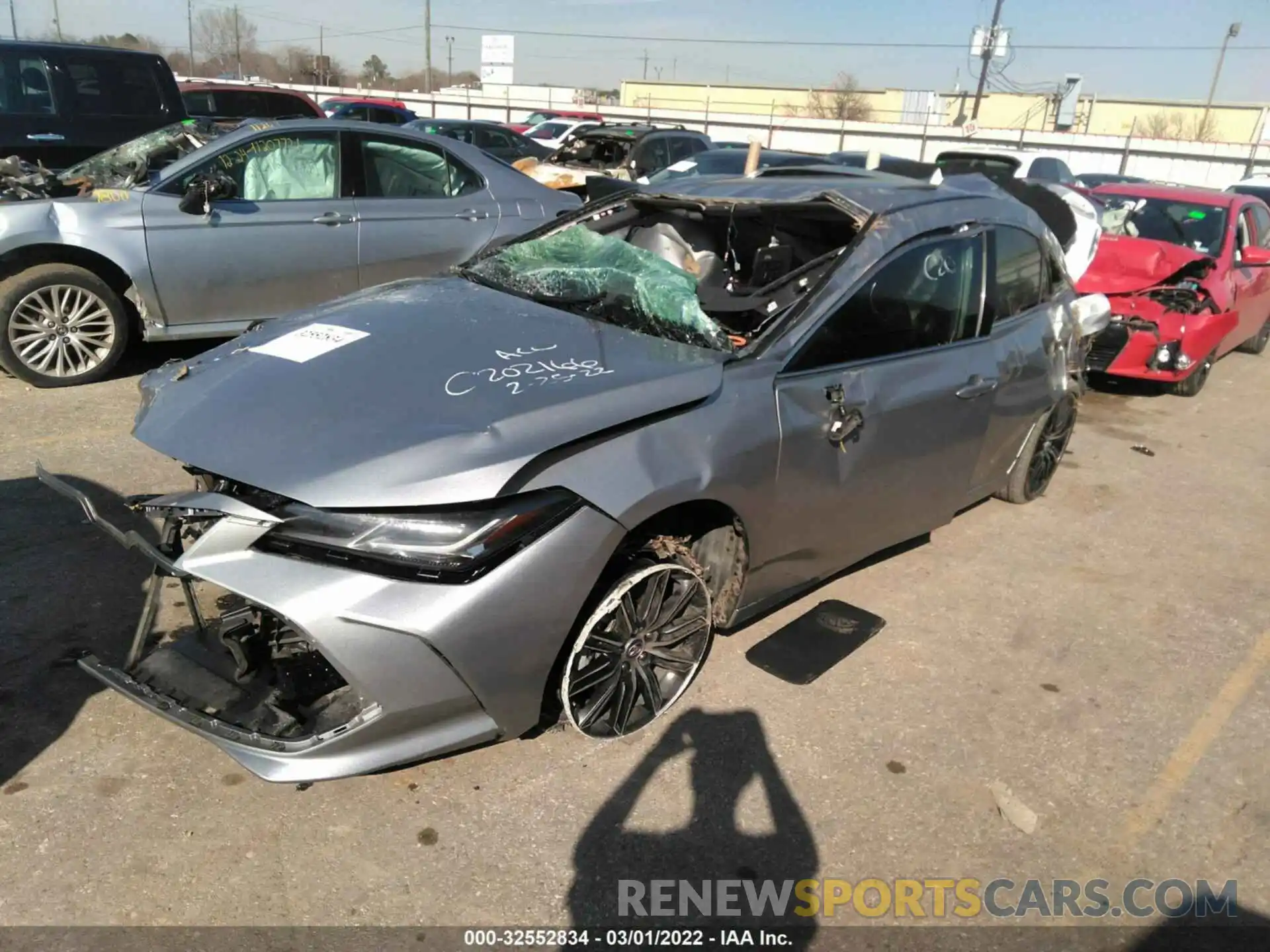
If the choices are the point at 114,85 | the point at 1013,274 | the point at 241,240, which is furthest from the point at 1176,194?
the point at 114,85

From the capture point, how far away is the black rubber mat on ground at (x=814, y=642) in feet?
11.3

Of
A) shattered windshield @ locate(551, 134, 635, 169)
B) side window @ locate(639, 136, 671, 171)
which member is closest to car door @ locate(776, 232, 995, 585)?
side window @ locate(639, 136, 671, 171)

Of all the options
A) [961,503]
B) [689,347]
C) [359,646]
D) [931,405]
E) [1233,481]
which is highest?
[689,347]

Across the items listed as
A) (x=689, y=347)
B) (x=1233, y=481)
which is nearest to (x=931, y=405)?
(x=689, y=347)

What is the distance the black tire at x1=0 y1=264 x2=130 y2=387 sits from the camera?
18.6 feet

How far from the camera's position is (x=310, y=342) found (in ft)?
9.86

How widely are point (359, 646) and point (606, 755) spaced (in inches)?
39.1

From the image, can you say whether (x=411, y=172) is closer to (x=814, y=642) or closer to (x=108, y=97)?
(x=108, y=97)

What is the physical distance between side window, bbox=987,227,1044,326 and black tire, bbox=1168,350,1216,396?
4.08 meters

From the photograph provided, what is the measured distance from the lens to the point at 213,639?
268cm

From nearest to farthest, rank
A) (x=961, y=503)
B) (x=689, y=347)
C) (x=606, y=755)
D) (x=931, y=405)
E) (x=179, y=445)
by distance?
(x=179, y=445)
(x=606, y=755)
(x=689, y=347)
(x=931, y=405)
(x=961, y=503)

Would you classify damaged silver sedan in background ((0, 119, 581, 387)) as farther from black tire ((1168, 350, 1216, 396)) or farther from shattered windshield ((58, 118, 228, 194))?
black tire ((1168, 350, 1216, 396))

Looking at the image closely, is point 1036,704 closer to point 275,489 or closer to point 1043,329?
point 1043,329

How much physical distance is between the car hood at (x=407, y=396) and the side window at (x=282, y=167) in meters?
3.32
